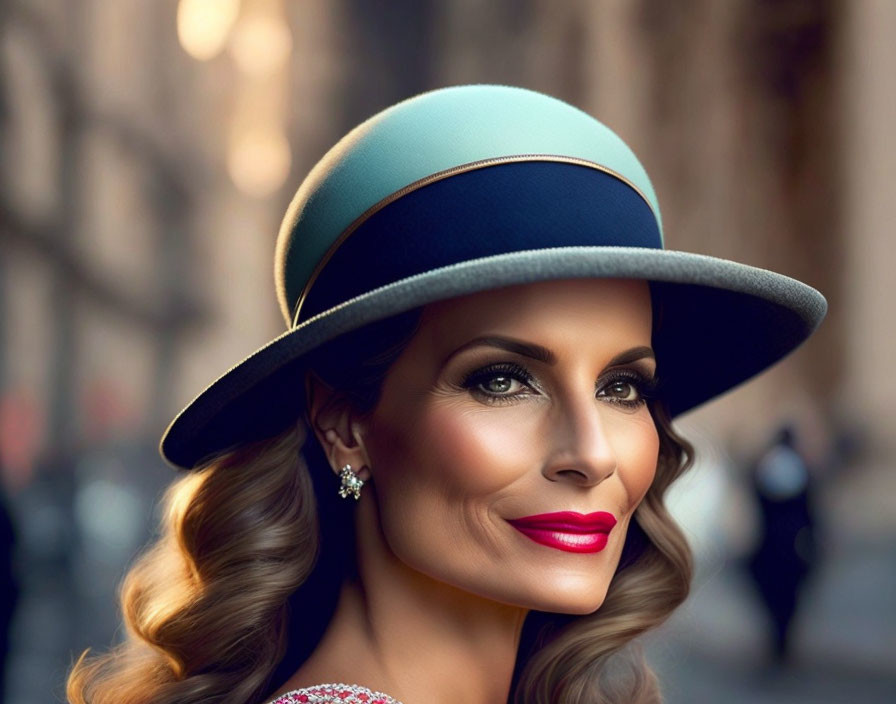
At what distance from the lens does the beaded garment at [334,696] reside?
6.49 ft

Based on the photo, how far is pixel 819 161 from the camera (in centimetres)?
2473

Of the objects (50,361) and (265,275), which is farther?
(265,275)

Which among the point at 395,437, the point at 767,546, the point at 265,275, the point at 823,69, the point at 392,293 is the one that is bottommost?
the point at 265,275

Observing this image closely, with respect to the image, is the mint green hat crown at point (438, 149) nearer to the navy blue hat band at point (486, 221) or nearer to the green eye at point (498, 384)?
the navy blue hat band at point (486, 221)

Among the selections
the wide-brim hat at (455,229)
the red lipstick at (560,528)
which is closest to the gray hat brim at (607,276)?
the wide-brim hat at (455,229)

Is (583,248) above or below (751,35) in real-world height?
above

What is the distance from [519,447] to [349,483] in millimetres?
352

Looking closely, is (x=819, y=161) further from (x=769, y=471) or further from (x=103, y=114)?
(x=769, y=471)

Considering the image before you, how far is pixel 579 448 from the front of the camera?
1940 millimetres

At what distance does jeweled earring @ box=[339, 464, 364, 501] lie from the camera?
2.18 metres

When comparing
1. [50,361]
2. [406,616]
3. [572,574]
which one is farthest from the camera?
[50,361]

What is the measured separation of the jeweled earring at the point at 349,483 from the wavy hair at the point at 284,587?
4.3 inches

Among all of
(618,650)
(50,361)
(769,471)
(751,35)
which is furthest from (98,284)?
(618,650)

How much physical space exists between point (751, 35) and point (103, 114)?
43.9 feet
